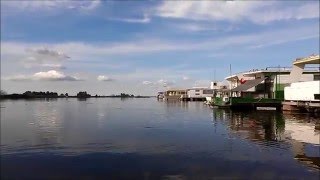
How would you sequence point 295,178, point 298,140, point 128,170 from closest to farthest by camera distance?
point 295,178 < point 128,170 < point 298,140

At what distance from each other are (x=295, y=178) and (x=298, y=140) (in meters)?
11.7

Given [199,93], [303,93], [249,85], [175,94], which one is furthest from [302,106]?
[175,94]

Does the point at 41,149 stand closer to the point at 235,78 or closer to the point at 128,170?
the point at 128,170

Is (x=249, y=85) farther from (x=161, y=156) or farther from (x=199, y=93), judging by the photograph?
(x=199, y=93)

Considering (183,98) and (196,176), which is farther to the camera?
(183,98)

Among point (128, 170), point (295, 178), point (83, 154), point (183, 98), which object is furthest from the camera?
point (183, 98)

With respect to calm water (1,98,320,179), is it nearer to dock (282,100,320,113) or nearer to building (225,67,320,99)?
dock (282,100,320,113)

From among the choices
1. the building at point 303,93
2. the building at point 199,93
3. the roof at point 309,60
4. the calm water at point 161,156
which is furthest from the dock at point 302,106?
the building at point 199,93

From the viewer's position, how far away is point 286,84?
2803 inches

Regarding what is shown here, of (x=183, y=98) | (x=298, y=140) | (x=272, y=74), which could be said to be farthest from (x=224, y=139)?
(x=183, y=98)

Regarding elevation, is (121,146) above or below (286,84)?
A: below

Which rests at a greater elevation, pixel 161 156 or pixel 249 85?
pixel 249 85

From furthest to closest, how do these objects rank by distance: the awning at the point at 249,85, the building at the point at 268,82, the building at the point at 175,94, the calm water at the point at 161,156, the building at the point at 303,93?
1. the building at the point at 175,94
2. the awning at the point at 249,85
3. the building at the point at 268,82
4. the building at the point at 303,93
5. the calm water at the point at 161,156

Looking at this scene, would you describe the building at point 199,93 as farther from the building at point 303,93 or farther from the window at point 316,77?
the building at point 303,93
